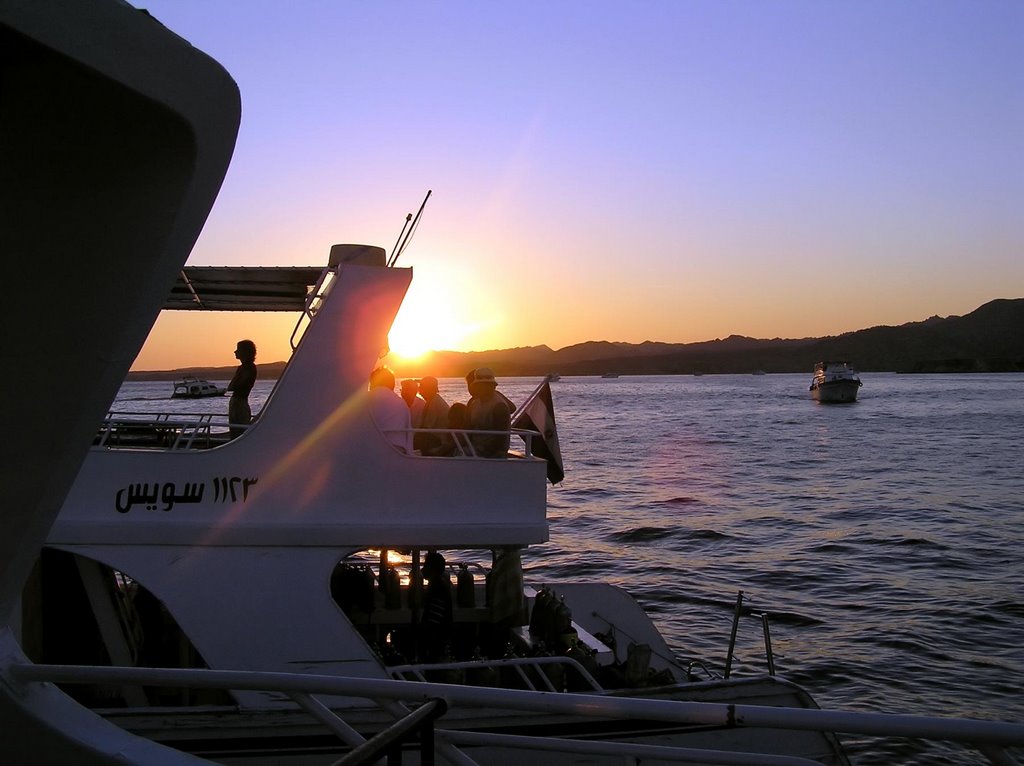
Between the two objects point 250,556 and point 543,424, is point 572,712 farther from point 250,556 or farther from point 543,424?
point 543,424

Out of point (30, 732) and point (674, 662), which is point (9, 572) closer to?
point (30, 732)

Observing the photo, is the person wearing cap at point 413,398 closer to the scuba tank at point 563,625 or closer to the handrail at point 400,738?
the scuba tank at point 563,625

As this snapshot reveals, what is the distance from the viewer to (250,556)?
730 centimetres

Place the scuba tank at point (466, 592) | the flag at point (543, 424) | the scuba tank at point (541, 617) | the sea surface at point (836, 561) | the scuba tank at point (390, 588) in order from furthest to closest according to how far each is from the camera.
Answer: the sea surface at point (836, 561) → the scuba tank at point (466, 592) → the scuba tank at point (390, 588) → the flag at point (543, 424) → the scuba tank at point (541, 617)

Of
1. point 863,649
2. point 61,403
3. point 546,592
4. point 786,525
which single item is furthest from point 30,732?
point 786,525

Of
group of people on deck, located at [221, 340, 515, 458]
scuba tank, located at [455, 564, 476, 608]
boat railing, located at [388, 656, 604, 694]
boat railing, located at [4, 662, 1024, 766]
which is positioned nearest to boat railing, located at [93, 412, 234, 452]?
group of people on deck, located at [221, 340, 515, 458]

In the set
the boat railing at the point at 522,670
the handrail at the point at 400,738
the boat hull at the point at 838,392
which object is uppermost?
the handrail at the point at 400,738

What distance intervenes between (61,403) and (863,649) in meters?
13.7

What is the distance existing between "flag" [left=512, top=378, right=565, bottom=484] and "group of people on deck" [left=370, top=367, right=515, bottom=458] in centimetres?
38

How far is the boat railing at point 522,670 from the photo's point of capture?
22.6 feet

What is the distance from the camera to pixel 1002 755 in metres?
2.83

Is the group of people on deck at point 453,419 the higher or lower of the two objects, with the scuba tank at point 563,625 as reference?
higher

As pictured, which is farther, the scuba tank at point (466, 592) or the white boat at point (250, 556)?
the scuba tank at point (466, 592)

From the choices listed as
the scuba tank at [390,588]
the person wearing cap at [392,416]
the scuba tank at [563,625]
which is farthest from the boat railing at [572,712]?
the scuba tank at [390,588]
